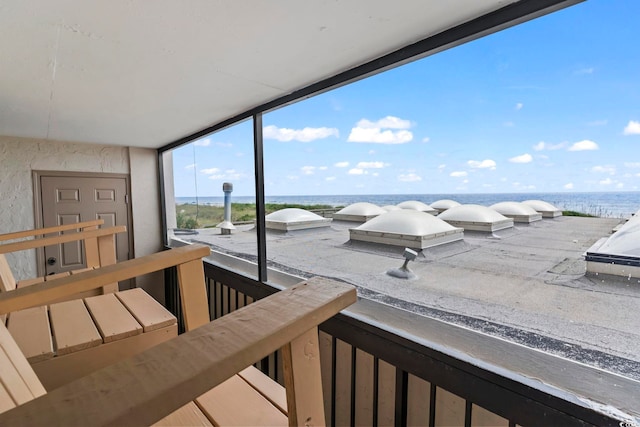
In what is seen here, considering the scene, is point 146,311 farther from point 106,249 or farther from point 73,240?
point 106,249

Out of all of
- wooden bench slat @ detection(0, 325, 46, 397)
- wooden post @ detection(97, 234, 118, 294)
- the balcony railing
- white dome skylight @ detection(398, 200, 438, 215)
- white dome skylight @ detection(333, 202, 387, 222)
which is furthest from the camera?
white dome skylight @ detection(333, 202, 387, 222)

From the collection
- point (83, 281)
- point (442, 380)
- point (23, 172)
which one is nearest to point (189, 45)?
point (83, 281)

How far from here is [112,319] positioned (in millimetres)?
1439

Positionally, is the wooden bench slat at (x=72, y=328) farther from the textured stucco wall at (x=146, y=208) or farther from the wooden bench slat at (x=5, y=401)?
the textured stucco wall at (x=146, y=208)

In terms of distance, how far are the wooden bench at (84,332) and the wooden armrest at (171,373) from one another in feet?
2.65

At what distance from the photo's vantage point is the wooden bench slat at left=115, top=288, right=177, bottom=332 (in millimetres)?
1397

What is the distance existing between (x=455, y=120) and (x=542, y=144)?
67 cm

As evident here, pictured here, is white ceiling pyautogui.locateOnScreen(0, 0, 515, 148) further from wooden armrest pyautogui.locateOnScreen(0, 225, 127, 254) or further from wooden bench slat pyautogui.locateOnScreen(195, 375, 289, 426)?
wooden bench slat pyautogui.locateOnScreen(195, 375, 289, 426)

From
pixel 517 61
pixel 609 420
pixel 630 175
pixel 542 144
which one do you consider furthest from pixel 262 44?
pixel 609 420

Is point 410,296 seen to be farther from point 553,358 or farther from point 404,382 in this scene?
point 553,358

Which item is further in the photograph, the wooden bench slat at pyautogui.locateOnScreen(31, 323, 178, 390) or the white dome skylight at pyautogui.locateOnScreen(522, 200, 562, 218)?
the white dome skylight at pyautogui.locateOnScreen(522, 200, 562, 218)

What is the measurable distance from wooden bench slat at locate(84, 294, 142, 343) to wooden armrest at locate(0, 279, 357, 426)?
101 centimetres

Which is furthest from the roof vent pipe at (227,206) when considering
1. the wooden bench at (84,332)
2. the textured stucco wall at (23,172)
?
the wooden bench at (84,332)

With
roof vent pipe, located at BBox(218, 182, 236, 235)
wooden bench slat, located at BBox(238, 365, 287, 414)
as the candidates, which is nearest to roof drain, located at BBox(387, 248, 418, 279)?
wooden bench slat, located at BBox(238, 365, 287, 414)
